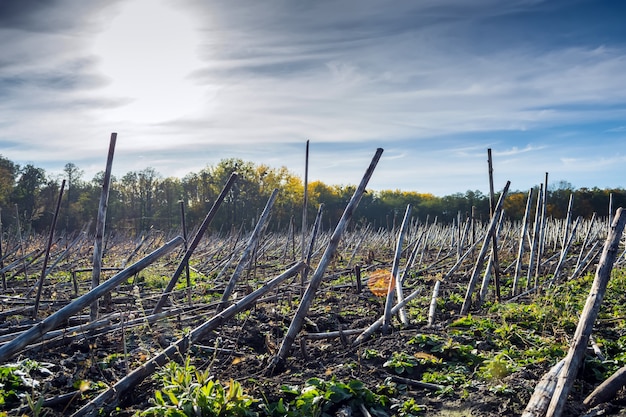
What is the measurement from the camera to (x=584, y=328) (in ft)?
9.30

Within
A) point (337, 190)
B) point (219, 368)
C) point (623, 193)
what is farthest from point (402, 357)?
point (623, 193)

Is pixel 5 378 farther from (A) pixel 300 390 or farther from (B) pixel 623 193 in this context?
(B) pixel 623 193

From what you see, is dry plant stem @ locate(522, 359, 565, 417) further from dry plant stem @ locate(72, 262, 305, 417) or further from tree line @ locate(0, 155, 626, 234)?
tree line @ locate(0, 155, 626, 234)

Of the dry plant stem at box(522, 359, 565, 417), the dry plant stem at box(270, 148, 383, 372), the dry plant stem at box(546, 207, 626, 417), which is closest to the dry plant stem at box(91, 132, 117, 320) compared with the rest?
the dry plant stem at box(270, 148, 383, 372)

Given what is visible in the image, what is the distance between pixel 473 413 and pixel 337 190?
5339 centimetres

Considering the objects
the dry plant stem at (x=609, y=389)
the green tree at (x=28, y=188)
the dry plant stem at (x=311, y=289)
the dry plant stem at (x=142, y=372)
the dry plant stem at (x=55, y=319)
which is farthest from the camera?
the green tree at (x=28, y=188)

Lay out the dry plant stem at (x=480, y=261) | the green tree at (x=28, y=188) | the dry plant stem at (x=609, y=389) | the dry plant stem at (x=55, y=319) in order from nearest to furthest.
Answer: the dry plant stem at (x=55, y=319) < the dry plant stem at (x=609, y=389) < the dry plant stem at (x=480, y=261) < the green tree at (x=28, y=188)

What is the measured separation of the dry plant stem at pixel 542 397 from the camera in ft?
9.29

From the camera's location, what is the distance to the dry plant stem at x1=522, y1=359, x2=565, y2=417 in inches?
111

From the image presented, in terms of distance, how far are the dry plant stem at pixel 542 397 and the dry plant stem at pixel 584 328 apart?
179mm

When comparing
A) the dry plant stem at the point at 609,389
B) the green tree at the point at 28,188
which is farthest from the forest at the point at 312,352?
the green tree at the point at 28,188

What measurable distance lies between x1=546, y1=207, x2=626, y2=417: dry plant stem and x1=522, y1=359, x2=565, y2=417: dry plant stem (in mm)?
179

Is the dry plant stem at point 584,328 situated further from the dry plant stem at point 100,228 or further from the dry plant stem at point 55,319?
the dry plant stem at point 100,228

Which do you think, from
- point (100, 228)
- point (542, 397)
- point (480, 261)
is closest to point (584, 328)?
point (542, 397)
